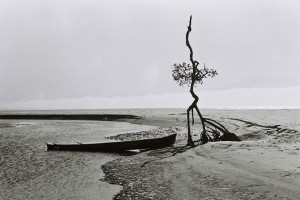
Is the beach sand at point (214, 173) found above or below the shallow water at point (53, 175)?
above

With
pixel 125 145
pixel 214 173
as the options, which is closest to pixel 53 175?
pixel 125 145

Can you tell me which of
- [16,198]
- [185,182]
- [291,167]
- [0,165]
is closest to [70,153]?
[0,165]

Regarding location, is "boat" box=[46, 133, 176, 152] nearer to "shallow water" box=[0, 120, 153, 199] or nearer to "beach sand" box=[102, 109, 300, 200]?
"shallow water" box=[0, 120, 153, 199]

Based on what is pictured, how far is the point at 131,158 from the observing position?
85.2 feet

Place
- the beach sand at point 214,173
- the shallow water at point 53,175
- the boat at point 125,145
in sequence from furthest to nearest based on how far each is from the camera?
the boat at point 125,145, the shallow water at point 53,175, the beach sand at point 214,173

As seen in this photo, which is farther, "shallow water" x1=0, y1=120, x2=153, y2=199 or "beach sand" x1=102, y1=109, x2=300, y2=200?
"shallow water" x1=0, y1=120, x2=153, y2=199

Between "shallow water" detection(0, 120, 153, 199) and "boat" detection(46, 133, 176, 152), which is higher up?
"boat" detection(46, 133, 176, 152)

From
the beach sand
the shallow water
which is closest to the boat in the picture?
the shallow water

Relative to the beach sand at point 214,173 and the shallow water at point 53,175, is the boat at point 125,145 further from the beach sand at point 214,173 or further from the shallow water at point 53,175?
the beach sand at point 214,173

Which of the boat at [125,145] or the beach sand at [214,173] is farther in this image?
the boat at [125,145]

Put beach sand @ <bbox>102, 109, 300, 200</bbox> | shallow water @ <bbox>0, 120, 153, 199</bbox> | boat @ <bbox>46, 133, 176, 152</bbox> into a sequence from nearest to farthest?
beach sand @ <bbox>102, 109, 300, 200</bbox> < shallow water @ <bbox>0, 120, 153, 199</bbox> < boat @ <bbox>46, 133, 176, 152</bbox>

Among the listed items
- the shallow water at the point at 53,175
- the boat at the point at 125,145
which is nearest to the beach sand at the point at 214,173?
the shallow water at the point at 53,175

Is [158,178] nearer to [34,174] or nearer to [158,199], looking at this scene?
[158,199]

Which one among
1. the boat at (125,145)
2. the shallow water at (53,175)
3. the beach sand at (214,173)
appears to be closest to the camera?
the beach sand at (214,173)
